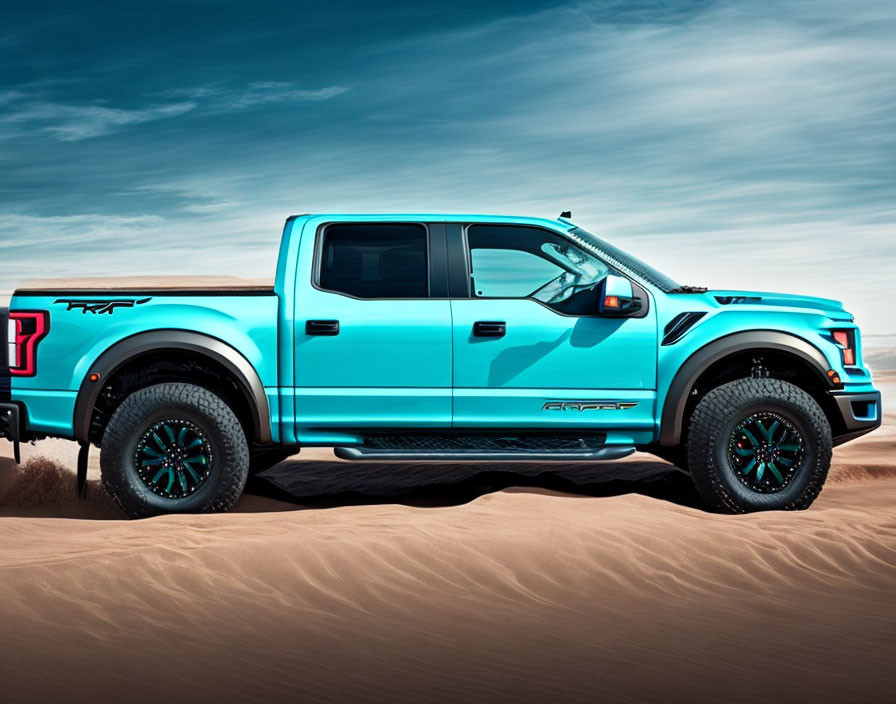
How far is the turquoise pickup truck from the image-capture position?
730cm

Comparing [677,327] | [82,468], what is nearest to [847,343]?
[677,327]

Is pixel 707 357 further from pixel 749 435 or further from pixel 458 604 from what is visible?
pixel 458 604

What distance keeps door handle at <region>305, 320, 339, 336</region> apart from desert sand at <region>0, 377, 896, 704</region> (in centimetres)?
122

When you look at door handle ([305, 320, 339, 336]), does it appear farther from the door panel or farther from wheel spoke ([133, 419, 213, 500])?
wheel spoke ([133, 419, 213, 500])

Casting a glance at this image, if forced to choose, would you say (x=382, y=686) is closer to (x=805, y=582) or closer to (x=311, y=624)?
(x=311, y=624)

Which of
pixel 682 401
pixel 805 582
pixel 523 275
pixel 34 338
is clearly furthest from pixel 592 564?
pixel 34 338

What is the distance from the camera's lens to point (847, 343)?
783cm

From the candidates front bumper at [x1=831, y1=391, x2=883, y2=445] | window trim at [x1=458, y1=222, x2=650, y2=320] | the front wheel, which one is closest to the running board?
the front wheel

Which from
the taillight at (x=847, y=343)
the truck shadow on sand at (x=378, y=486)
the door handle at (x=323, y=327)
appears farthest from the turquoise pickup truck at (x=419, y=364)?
the truck shadow on sand at (x=378, y=486)

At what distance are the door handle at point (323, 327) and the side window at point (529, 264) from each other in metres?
1.00

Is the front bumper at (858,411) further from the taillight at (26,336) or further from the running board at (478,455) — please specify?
the taillight at (26,336)

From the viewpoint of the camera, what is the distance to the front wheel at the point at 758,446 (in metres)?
7.52

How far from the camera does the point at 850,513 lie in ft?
25.0

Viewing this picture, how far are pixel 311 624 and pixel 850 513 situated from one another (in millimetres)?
4167
